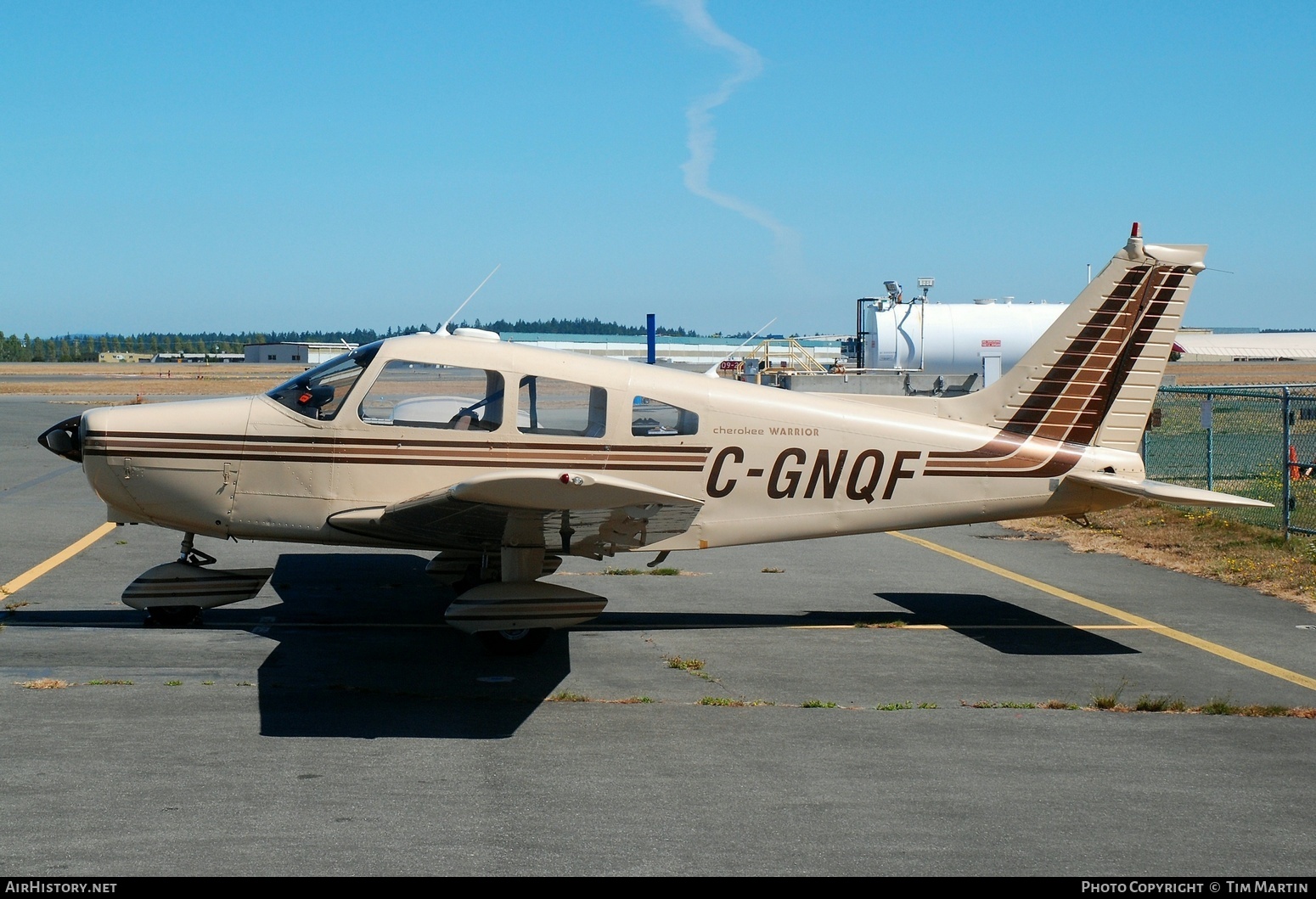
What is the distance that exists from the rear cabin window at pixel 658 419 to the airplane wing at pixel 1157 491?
3.30m

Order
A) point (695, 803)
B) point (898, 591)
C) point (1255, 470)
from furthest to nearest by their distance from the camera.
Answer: point (1255, 470) < point (898, 591) < point (695, 803)

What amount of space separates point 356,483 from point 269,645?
1.37 meters

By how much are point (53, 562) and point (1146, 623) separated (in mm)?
10639

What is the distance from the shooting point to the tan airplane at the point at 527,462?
831cm

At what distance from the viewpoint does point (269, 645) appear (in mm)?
8297

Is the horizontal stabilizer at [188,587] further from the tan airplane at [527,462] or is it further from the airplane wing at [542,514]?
the airplane wing at [542,514]

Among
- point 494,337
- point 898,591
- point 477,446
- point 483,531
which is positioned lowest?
point 898,591

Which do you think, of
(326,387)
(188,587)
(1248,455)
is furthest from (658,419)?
(1248,455)

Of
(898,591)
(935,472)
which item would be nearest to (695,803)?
(935,472)

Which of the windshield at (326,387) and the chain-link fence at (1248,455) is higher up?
the windshield at (326,387)

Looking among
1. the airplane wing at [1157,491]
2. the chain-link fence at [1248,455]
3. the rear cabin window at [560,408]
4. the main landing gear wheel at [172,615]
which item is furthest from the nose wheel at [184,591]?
the chain-link fence at [1248,455]

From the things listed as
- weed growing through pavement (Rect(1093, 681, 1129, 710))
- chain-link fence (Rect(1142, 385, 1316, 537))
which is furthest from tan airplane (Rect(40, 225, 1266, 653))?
chain-link fence (Rect(1142, 385, 1316, 537))

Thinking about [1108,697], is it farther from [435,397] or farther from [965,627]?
[435,397]
